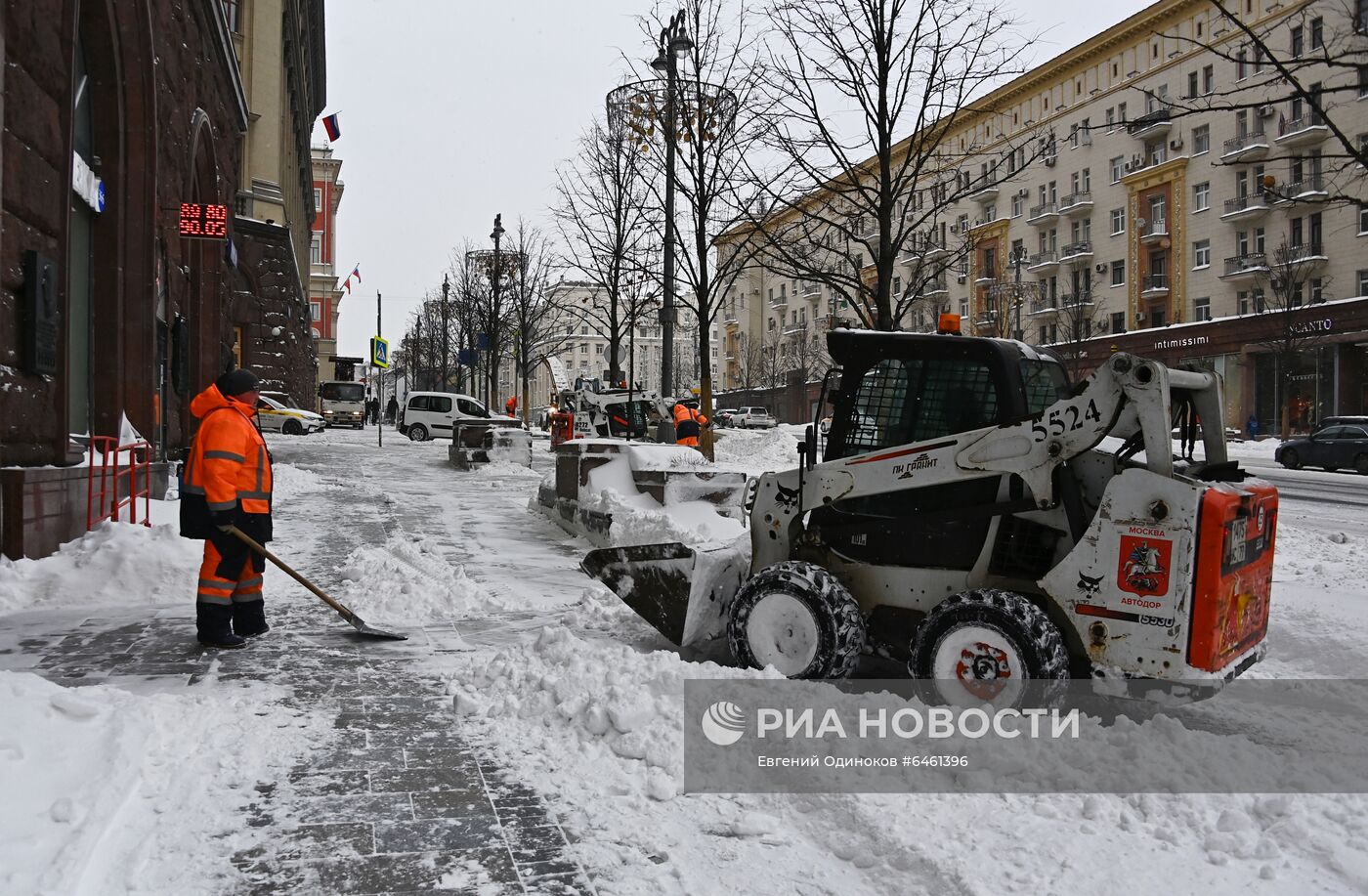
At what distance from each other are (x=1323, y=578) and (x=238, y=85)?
2232cm

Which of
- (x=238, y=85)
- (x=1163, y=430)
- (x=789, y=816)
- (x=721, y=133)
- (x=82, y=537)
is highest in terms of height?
(x=238, y=85)

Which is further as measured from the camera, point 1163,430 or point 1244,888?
point 1163,430

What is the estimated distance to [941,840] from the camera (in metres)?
3.55

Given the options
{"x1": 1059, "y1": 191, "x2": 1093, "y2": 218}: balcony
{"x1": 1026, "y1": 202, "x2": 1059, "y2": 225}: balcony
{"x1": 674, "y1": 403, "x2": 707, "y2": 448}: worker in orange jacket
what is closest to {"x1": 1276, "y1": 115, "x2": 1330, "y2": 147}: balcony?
{"x1": 1059, "y1": 191, "x2": 1093, "y2": 218}: balcony

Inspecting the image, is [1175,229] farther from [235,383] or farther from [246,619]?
[246,619]

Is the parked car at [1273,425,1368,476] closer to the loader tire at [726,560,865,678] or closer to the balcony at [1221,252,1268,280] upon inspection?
the balcony at [1221,252,1268,280]

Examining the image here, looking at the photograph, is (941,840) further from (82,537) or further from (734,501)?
(734,501)

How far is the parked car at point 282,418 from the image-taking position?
116ft

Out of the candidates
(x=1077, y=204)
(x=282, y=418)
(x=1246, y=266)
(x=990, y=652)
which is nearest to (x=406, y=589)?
(x=990, y=652)

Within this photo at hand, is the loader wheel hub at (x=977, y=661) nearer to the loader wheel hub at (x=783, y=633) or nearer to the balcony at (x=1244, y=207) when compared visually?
the loader wheel hub at (x=783, y=633)

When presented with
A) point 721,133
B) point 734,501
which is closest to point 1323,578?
point 734,501

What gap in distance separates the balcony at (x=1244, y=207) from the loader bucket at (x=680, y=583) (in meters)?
43.8

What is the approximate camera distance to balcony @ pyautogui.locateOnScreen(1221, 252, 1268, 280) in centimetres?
4203

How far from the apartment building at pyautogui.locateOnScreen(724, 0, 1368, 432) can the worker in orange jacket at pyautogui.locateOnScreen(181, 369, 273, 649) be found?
31.5 meters
